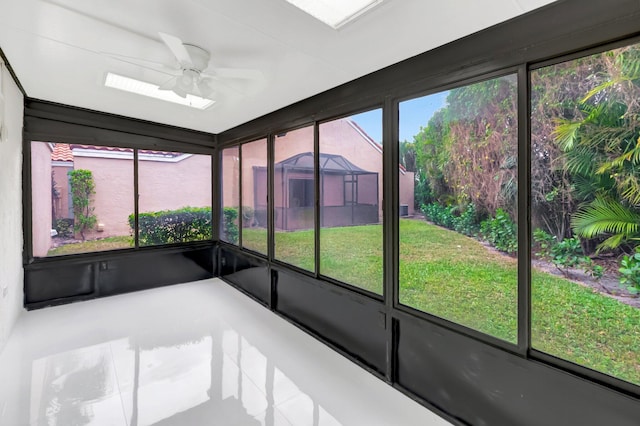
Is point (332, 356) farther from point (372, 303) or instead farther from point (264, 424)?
point (264, 424)

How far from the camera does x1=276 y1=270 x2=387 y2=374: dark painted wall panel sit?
8.38 ft

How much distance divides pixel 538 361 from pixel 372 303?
1.17 metres

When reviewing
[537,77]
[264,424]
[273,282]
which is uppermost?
[537,77]

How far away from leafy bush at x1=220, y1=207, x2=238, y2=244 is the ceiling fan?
8.58ft

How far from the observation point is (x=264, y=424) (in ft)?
6.46

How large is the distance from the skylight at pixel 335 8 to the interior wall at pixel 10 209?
9.15 feet

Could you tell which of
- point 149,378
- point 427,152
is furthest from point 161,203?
point 427,152

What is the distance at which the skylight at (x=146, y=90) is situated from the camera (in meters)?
2.98

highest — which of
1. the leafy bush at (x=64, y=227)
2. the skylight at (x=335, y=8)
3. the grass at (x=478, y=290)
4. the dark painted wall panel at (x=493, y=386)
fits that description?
the skylight at (x=335, y=8)

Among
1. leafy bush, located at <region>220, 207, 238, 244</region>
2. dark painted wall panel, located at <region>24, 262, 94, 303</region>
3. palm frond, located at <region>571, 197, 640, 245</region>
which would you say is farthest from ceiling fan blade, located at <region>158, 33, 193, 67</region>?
dark painted wall panel, located at <region>24, 262, 94, 303</region>

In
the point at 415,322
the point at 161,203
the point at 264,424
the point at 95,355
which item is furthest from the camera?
the point at 161,203

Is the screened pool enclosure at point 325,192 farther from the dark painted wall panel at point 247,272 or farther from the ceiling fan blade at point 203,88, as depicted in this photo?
the ceiling fan blade at point 203,88

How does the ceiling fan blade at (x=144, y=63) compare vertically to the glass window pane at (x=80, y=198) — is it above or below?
above

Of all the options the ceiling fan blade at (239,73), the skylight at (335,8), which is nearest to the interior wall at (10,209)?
the ceiling fan blade at (239,73)
